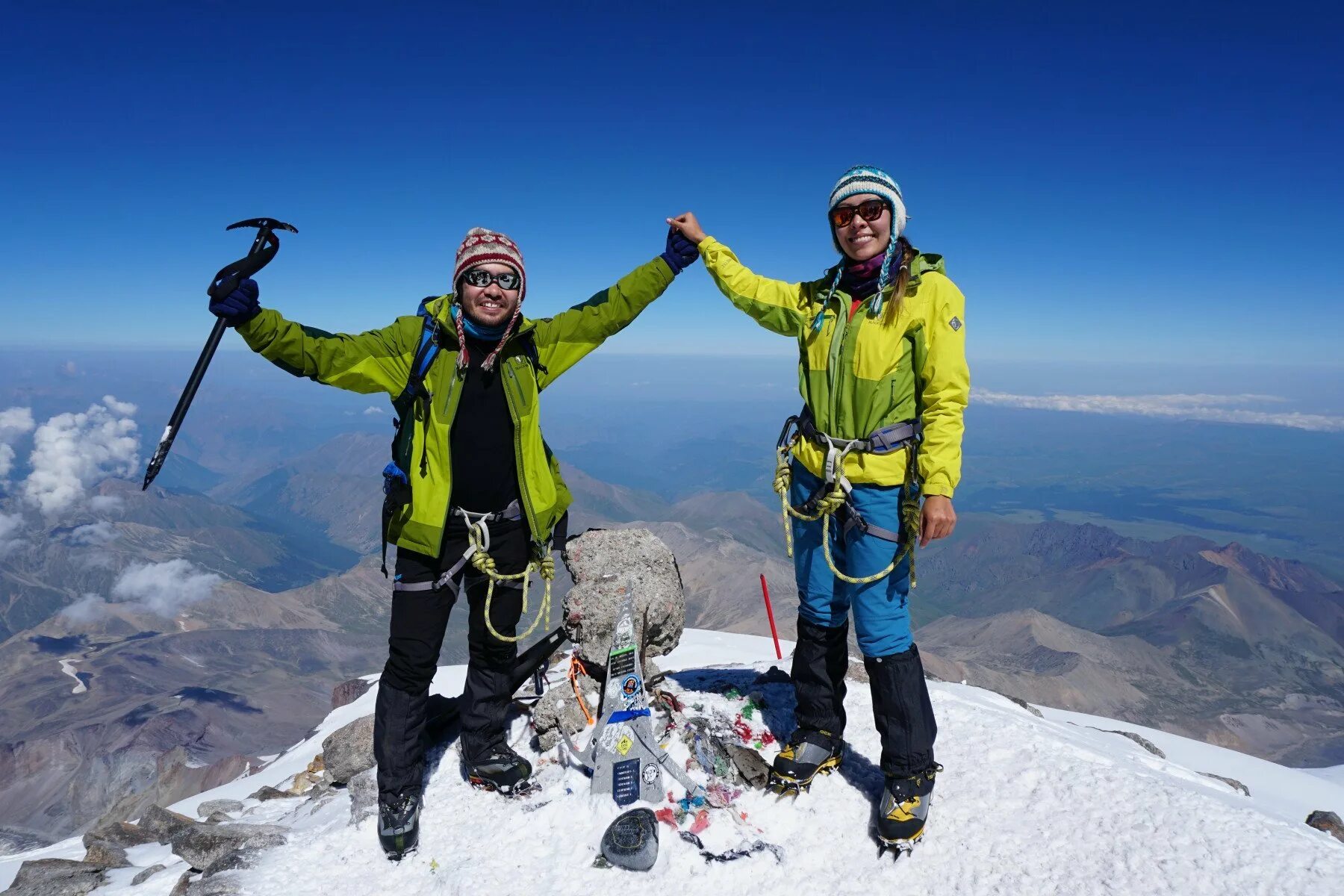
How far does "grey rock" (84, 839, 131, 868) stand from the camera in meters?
7.18

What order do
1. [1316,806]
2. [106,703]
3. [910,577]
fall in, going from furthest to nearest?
[106,703] < [1316,806] < [910,577]

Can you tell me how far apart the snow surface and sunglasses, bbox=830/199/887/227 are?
4.87 metres

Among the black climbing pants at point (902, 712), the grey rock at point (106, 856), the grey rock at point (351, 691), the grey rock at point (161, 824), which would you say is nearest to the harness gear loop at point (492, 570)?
the black climbing pants at point (902, 712)

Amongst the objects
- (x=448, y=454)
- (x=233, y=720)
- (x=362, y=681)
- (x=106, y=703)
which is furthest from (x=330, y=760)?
(x=106, y=703)

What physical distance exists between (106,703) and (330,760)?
204952 mm

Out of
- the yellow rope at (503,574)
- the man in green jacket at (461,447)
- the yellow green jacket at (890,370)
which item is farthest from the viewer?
the yellow rope at (503,574)

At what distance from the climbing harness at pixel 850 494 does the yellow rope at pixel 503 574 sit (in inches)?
87.2

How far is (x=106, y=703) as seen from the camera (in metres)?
156

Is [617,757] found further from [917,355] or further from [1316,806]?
[1316,806]

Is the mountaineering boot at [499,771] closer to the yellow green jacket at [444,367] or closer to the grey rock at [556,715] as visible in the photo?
the grey rock at [556,715]

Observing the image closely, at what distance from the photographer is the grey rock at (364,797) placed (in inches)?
232

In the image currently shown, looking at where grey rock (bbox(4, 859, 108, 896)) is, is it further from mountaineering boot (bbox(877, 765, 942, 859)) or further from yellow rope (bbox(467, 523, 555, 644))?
mountaineering boot (bbox(877, 765, 942, 859))

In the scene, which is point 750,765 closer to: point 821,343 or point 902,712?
point 902,712

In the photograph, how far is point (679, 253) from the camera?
5.80 metres
